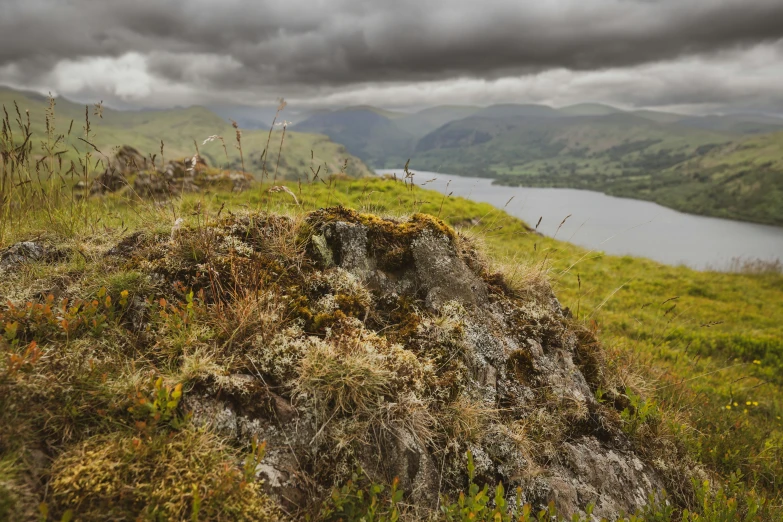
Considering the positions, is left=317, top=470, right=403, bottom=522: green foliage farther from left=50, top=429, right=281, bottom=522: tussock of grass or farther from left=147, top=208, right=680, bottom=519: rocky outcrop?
left=50, top=429, right=281, bottom=522: tussock of grass

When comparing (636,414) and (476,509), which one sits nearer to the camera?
(476,509)

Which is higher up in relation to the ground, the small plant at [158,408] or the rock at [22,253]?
the rock at [22,253]

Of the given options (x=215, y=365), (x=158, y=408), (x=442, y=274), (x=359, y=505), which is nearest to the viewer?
(x=158, y=408)

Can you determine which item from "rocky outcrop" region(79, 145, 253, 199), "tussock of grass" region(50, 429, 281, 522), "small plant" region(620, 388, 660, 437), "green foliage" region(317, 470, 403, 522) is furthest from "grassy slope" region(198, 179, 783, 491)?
"green foliage" region(317, 470, 403, 522)

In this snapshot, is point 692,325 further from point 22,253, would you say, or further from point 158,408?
point 22,253

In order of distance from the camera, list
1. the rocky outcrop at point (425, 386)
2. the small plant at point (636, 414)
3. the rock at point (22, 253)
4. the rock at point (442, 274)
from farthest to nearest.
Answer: the rock at point (442, 274), the small plant at point (636, 414), the rock at point (22, 253), the rocky outcrop at point (425, 386)

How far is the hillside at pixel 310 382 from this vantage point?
279cm

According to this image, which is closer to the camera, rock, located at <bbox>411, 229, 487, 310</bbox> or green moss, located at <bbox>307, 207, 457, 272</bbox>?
rock, located at <bbox>411, 229, 487, 310</bbox>

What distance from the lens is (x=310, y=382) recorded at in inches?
139

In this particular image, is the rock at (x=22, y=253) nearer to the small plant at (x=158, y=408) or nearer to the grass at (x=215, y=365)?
the grass at (x=215, y=365)

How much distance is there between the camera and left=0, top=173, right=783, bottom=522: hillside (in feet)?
9.15

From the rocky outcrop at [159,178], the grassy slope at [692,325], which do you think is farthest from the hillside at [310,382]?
the rocky outcrop at [159,178]

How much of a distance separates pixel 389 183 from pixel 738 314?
15785 mm

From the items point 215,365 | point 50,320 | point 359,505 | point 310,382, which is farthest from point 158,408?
point 359,505
